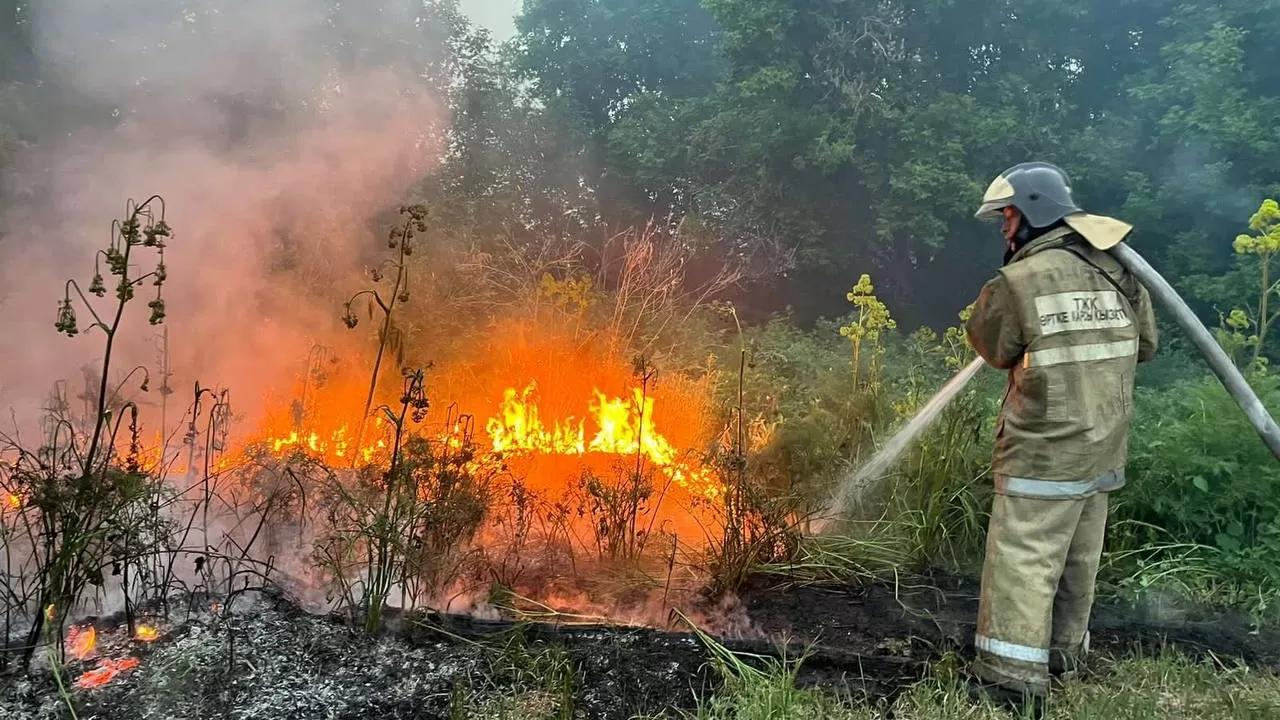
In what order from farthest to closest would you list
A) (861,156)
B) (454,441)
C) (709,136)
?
(709,136) → (861,156) → (454,441)

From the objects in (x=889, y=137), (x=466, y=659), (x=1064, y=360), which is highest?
(x=889, y=137)

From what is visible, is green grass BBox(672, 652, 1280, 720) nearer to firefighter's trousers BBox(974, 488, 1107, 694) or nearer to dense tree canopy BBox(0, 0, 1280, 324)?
firefighter's trousers BBox(974, 488, 1107, 694)

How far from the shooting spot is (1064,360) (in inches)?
112

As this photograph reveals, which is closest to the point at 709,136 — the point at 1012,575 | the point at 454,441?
the point at 454,441

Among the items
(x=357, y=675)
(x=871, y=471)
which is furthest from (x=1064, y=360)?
(x=357, y=675)

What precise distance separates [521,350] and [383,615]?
169 inches

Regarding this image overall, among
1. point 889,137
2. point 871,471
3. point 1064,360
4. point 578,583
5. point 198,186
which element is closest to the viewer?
point 1064,360

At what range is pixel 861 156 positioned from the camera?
13.2m

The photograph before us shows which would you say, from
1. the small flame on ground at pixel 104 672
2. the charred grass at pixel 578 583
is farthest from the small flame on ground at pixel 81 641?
the small flame on ground at pixel 104 672

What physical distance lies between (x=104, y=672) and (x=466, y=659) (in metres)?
1.24

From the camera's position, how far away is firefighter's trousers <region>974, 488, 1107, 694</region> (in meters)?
2.87

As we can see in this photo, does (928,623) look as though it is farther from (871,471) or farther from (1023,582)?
(871,471)

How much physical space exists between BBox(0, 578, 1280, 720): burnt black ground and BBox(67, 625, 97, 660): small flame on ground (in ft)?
0.13

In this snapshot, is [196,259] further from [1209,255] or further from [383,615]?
[1209,255]
